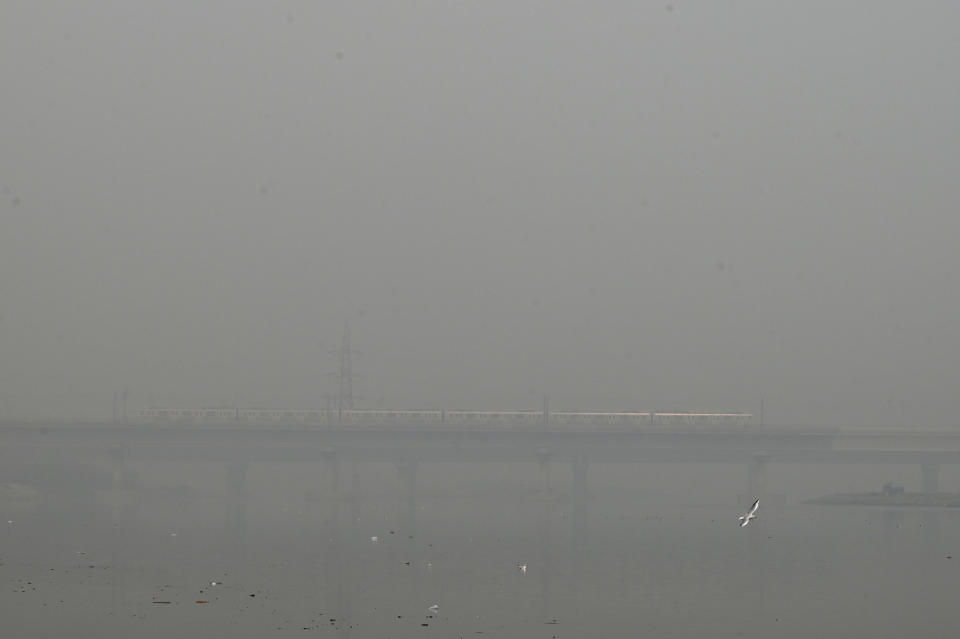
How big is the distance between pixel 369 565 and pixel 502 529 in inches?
1757

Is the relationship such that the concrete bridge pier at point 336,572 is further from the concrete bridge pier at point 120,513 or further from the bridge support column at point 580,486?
the bridge support column at point 580,486

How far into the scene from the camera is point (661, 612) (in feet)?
185

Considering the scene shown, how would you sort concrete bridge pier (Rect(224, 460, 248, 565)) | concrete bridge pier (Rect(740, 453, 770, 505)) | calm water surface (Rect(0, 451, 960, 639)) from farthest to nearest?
concrete bridge pier (Rect(740, 453, 770, 505)) < concrete bridge pier (Rect(224, 460, 248, 565)) < calm water surface (Rect(0, 451, 960, 639))

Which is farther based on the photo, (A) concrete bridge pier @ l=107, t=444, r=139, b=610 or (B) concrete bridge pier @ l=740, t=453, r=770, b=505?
(B) concrete bridge pier @ l=740, t=453, r=770, b=505

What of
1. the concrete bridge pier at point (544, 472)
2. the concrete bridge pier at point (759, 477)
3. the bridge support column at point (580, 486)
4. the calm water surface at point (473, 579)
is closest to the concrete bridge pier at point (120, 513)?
the calm water surface at point (473, 579)

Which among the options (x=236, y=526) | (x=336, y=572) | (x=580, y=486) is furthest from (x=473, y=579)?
(x=580, y=486)

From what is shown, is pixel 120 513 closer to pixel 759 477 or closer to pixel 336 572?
pixel 336 572

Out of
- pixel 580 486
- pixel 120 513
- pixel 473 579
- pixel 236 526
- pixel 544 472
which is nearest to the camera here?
pixel 473 579

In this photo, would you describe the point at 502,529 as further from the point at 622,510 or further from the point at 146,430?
the point at 146,430

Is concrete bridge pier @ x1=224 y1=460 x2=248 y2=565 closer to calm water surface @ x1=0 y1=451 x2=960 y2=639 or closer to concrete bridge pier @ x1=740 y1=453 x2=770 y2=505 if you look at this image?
calm water surface @ x1=0 y1=451 x2=960 y2=639

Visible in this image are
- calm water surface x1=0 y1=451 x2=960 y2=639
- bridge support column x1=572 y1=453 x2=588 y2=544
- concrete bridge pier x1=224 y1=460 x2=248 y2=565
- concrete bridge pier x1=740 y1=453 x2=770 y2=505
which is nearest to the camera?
calm water surface x1=0 y1=451 x2=960 y2=639

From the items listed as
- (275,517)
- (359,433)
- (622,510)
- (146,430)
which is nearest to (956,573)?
(275,517)

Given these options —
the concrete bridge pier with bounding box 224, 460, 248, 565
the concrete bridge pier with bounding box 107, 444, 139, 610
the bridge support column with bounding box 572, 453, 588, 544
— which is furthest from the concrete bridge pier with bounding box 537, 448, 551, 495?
the concrete bridge pier with bounding box 107, 444, 139, 610

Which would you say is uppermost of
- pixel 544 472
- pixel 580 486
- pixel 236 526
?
pixel 236 526
